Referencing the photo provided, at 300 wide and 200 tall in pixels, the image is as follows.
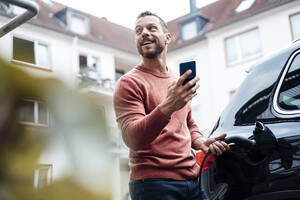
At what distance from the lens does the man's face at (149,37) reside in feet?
4.32

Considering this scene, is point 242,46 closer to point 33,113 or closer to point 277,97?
point 277,97

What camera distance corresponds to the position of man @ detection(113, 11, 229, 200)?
1071mm

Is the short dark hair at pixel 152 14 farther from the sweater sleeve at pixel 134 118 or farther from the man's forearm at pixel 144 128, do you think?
the man's forearm at pixel 144 128

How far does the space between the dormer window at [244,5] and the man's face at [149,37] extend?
10.3m

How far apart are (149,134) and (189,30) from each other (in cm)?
1206

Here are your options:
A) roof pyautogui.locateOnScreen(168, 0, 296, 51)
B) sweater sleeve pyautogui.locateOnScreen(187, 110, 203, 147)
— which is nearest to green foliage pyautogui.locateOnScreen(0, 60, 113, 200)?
sweater sleeve pyautogui.locateOnScreen(187, 110, 203, 147)

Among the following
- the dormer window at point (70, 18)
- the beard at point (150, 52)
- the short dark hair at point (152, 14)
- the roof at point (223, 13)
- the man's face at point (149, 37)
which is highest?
the roof at point (223, 13)

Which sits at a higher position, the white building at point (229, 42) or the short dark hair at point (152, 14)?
the white building at point (229, 42)

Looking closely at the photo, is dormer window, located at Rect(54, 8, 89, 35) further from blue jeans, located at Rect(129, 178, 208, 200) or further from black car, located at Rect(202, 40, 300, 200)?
black car, located at Rect(202, 40, 300, 200)

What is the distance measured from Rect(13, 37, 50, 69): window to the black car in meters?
0.99

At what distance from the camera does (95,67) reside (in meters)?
0.45

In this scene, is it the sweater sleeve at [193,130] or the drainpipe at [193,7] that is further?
the drainpipe at [193,7]

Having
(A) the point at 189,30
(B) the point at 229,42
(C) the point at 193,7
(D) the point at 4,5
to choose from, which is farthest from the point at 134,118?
(C) the point at 193,7

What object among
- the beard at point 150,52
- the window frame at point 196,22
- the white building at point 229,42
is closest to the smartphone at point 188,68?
the beard at point 150,52
